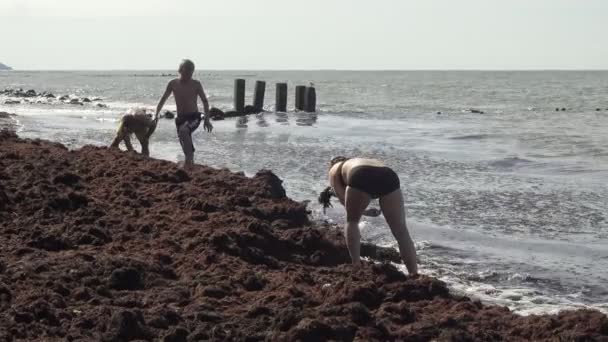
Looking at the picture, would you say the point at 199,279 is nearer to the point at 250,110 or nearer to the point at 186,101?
the point at 186,101

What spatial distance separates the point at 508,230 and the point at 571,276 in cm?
228

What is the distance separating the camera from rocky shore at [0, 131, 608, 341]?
4891 millimetres

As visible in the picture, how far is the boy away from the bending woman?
16.3ft

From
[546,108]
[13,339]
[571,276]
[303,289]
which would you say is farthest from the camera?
[546,108]

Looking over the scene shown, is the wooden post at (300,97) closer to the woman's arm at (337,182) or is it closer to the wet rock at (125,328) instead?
the woman's arm at (337,182)

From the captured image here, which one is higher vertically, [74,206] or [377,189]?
[377,189]

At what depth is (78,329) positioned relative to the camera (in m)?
4.89

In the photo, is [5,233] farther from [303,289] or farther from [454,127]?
[454,127]

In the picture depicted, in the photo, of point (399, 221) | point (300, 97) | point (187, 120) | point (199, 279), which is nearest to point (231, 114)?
point (300, 97)

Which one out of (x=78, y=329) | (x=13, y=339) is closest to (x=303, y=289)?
(x=78, y=329)

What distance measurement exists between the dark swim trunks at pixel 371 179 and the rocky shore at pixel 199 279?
0.63 meters

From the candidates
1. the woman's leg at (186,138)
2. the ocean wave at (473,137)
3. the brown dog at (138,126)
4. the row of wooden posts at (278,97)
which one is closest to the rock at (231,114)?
the row of wooden posts at (278,97)

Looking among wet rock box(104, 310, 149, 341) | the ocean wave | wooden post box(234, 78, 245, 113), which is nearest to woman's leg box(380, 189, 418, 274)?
wet rock box(104, 310, 149, 341)

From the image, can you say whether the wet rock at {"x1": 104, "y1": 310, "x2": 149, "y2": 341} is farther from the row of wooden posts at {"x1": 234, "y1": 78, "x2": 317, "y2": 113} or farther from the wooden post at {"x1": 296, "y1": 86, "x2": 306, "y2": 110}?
the wooden post at {"x1": 296, "y1": 86, "x2": 306, "y2": 110}
